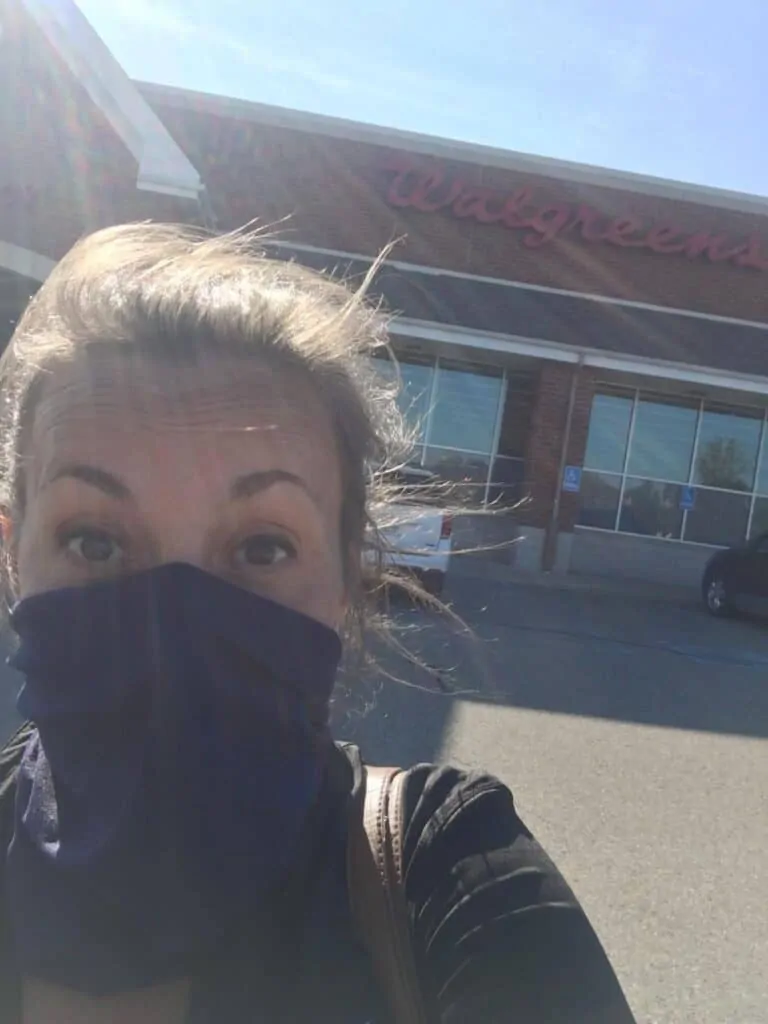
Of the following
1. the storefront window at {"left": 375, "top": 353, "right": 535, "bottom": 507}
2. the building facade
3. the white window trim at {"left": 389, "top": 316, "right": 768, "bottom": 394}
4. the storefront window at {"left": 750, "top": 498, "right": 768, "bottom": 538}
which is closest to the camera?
the white window trim at {"left": 389, "top": 316, "right": 768, "bottom": 394}

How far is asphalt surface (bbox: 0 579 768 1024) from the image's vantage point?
3.69 m

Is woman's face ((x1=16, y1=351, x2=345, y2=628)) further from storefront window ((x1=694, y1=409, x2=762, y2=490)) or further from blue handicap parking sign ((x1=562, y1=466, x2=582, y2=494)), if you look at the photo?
storefront window ((x1=694, y1=409, x2=762, y2=490))

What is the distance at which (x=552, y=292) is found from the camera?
18219 mm

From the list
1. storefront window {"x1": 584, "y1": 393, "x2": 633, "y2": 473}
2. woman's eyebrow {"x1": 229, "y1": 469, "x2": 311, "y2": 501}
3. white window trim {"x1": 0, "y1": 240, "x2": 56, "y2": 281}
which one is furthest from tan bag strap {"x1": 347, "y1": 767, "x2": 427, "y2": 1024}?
storefront window {"x1": 584, "y1": 393, "x2": 633, "y2": 473}

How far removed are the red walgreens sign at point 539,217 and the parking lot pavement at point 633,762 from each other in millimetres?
8788

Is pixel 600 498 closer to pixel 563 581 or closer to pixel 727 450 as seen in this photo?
pixel 727 450

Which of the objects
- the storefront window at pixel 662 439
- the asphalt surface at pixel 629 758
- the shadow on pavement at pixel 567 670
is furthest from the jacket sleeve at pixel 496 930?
the storefront window at pixel 662 439

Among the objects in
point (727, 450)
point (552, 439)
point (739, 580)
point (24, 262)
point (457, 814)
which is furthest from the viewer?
point (727, 450)

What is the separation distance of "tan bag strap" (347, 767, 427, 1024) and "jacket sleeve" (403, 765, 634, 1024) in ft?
0.07

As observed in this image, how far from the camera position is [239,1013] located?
134cm

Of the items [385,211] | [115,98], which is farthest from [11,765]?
[385,211]

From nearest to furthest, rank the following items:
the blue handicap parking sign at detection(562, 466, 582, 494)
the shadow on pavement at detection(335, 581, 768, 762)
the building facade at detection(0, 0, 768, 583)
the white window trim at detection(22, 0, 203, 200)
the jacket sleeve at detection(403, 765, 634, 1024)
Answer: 1. the jacket sleeve at detection(403, 765, 634, 1024)
2. the shadow on pavement at detection(335, 581, 768, 762)
3. the white window trim at detection(22, 0, 203, 200)
4. the blue handicap parking sign at detection(562, 466, 582, 494)
5. the building facade at detection(0, 0, 768, 583)

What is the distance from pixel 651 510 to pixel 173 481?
17303 millimetres

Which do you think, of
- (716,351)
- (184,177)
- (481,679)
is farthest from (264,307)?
(716,351)
